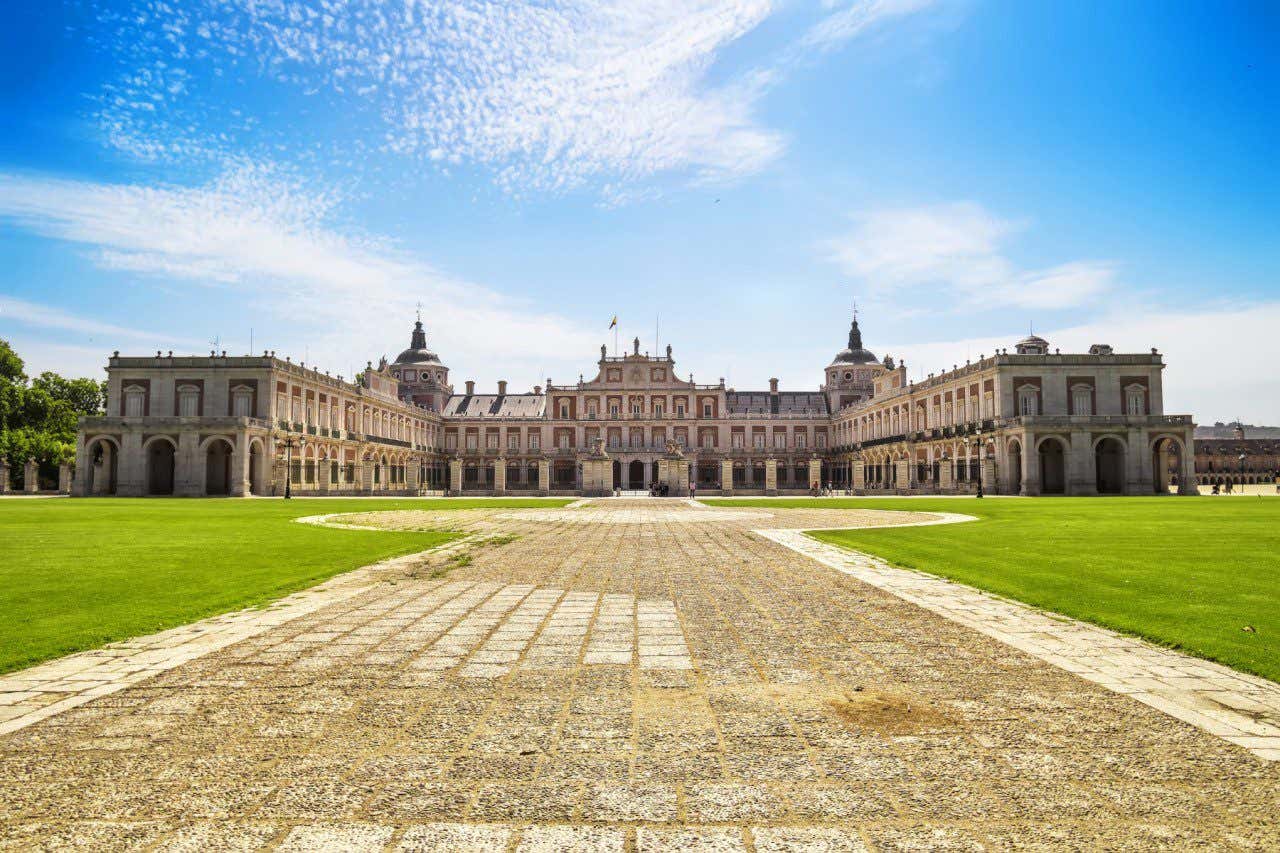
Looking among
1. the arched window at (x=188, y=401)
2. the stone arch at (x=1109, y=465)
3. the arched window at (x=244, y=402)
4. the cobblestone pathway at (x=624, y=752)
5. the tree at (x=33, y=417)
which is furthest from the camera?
the tree at (x=33, y=417)

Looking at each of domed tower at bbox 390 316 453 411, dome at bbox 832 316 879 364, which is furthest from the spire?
domed tower at bbox 390 316 453 411

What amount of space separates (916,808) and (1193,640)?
4.19 metres

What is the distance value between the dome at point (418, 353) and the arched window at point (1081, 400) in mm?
60208

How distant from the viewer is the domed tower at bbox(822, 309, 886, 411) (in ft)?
274

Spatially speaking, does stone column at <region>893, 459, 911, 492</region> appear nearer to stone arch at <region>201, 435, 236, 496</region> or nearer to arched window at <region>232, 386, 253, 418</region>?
arched window at <region>232, 386, 253, 418</region>

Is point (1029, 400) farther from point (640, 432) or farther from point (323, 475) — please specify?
point (323, 475)

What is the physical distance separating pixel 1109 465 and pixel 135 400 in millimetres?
59019

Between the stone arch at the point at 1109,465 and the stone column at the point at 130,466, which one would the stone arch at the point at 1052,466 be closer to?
the stone arch at the point at 1109,465

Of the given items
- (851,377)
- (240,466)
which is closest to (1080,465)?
(851,377)

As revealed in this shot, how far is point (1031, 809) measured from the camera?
335 cm

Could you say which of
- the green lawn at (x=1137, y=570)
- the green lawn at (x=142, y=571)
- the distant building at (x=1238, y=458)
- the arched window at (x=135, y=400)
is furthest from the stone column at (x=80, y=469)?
the distant building at (x=1238, y=458)

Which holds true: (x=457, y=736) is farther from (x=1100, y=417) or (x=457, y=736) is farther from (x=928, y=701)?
(x=1100, y=417)

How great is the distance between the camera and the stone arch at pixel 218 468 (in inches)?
1928

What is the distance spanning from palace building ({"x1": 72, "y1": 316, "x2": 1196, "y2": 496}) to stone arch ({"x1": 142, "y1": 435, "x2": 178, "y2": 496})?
9 centimetres
